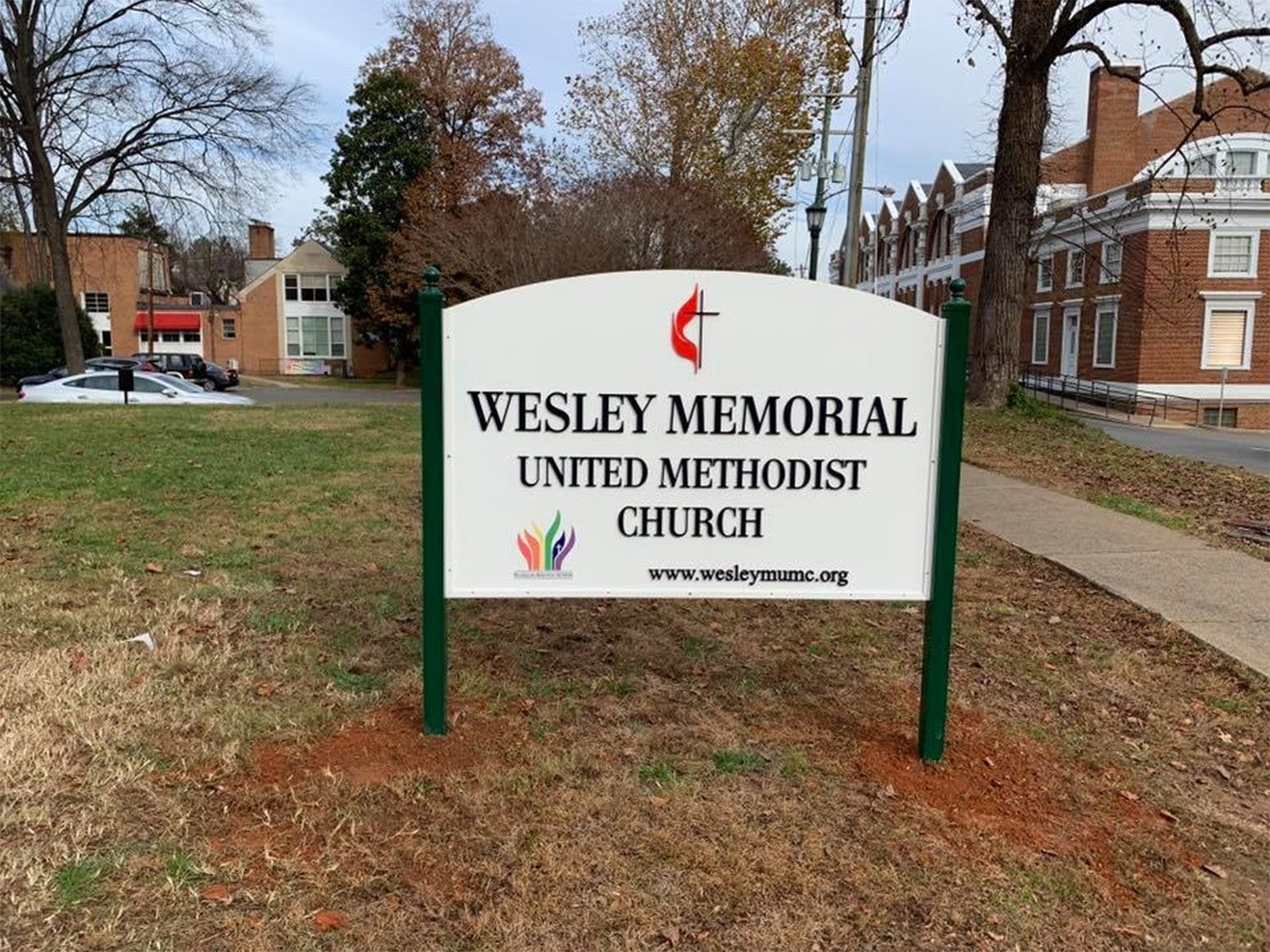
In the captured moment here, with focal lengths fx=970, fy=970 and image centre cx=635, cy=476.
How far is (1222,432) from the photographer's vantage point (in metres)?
31.9

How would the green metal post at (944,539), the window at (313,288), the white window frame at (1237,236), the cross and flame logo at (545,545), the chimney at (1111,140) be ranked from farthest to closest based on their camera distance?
the window at (313,288) → the chimney at (1111,140) → the white window frame at (1237,236) → the cross and flame logo at (545,545) → the green metal post at (944,539)

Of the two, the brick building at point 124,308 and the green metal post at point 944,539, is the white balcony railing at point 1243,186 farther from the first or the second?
the brick building at point 124,308

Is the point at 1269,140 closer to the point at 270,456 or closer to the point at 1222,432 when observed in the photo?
the point at 1222,432

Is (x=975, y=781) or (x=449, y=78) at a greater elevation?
(x=449, y=78)

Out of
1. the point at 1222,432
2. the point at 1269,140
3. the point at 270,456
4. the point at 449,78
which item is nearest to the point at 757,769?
the point at 270,456

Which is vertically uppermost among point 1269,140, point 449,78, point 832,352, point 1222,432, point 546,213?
point 449,78

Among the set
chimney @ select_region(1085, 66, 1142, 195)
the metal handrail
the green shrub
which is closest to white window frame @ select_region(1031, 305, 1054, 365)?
the metal handrail

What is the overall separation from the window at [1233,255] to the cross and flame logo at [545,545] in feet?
128

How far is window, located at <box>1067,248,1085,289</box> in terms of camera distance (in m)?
39.8

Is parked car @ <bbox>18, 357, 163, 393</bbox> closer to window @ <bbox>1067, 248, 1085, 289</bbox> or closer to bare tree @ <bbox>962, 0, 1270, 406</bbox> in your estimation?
bare tree @ <bbox>962, 0, 1270, 406</bbox>

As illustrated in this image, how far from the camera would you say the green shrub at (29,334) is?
3744cm

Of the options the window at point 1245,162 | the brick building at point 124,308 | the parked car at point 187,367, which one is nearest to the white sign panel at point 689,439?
the parked car at point 187,367

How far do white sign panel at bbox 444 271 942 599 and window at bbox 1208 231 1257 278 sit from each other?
38.5 m

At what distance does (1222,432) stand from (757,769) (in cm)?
3427
